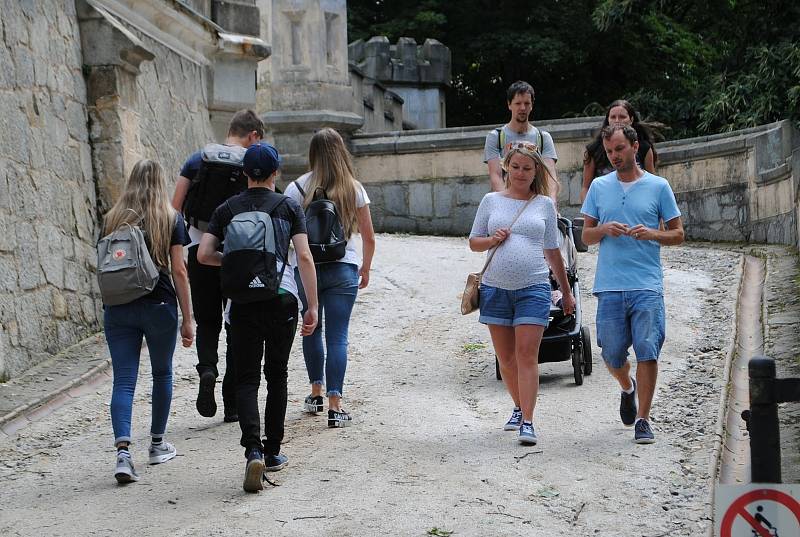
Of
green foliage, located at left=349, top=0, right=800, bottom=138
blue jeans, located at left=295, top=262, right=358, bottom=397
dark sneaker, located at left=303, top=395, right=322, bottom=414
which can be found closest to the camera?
blue jeans, located at left=295, top=262, right=358, bottom=397

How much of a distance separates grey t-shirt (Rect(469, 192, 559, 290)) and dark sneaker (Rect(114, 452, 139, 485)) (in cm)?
206

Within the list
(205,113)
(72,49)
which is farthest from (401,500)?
(205,113)

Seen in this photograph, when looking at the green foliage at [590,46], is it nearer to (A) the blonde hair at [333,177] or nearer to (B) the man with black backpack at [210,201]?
(A) the blonde hair at [333,177]

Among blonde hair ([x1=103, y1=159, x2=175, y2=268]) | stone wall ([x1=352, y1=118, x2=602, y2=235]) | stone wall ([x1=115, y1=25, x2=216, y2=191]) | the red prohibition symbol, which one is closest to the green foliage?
stone wall ([x1=352, y1=118, x2=602, y2=235])

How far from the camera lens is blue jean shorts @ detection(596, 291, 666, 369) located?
6.65 m

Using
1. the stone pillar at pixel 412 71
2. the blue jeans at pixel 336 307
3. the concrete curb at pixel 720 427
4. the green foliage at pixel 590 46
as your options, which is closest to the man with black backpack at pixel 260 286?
the blue jeans at pixel 336 307

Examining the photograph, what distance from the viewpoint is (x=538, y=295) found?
680cm

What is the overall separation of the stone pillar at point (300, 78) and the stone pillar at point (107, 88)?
830 cm

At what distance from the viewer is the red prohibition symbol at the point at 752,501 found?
3396 mm

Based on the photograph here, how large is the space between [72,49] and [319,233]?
11.7 feet

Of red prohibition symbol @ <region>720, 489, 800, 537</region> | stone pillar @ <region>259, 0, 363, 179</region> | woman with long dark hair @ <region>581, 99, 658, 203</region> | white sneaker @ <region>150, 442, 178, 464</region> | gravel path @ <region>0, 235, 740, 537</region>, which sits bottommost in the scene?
gravel path @ <region>0, 235, 740, 537</region>

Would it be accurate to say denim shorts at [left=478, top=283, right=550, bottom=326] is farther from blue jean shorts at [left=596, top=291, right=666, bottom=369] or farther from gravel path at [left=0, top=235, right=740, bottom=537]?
gravel path at [left=0, top=235, right=740, bottom=537]

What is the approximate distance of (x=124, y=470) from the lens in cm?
616

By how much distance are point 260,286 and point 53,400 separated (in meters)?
2.54
